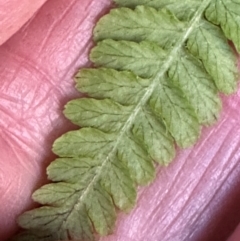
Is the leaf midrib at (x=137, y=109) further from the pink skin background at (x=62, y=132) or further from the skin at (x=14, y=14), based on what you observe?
the skin at (x=14, y=14)

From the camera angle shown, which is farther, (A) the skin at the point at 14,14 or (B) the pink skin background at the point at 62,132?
(B) the pink skin background at the point at 62,132

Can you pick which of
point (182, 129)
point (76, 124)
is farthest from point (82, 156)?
point (182, 129)

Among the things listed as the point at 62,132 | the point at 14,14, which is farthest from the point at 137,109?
the point at 14,14

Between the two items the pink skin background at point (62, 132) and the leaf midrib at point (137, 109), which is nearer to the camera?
the leaf midrib at point (137, 109)

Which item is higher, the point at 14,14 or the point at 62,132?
the point at 14,14

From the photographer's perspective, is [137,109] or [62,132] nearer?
[137,109]

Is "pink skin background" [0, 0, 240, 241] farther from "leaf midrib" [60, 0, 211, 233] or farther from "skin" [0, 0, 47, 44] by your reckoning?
"leaf midrib" [60, 0, 211, 233]

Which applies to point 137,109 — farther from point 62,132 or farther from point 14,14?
point 14,14

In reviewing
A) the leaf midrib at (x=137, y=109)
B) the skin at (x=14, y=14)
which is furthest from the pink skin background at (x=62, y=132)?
the leaf midrib at (x=137, y=109)
